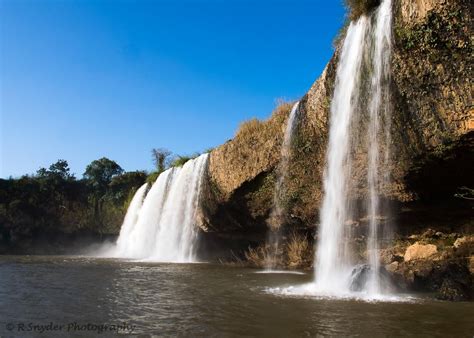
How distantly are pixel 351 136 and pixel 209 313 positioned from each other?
7341 millimetres

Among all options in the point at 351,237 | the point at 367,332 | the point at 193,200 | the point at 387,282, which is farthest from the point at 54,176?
the point at 367,332

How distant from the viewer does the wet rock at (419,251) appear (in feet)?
38.0

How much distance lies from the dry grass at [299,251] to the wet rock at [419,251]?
A: 19.7 ft

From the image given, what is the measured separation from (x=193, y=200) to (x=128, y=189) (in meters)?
23.8

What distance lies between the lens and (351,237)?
14.5m

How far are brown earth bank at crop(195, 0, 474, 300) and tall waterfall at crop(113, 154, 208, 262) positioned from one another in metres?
6.32

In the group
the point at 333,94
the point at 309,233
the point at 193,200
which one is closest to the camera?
the point at 333,94

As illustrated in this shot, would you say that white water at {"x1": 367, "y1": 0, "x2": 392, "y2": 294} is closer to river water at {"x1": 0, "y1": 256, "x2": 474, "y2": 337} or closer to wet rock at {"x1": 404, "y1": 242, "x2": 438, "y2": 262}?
wet rock at {"x1": 404, "y1": 242, "x2": 438, "y2": 262}

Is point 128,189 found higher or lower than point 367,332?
higher

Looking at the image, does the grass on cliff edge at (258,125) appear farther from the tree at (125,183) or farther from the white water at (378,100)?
the tree at (125,183)

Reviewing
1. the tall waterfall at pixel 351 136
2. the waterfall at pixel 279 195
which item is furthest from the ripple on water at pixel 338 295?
the waterfall at pixel 279 195

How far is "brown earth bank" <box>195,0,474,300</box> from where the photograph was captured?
10242mm

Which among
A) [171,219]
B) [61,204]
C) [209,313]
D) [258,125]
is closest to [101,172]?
[61,204]

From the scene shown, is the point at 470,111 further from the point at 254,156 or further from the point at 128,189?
the point at 128,189
